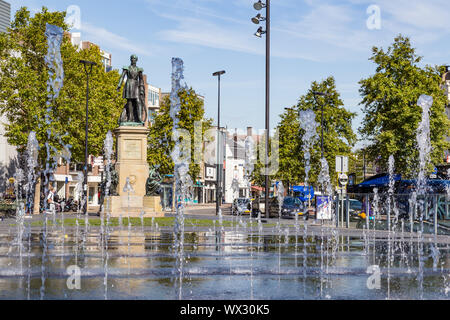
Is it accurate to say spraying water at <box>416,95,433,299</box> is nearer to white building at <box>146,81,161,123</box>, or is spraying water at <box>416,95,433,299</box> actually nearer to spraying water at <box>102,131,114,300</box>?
spraying water at <box>102,131,114,300</box>

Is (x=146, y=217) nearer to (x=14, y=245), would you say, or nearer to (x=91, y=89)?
(x=14, y=245)

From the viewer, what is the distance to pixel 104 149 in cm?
5103

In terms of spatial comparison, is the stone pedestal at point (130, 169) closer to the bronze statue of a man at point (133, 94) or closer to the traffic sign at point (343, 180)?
the bronze statue of a man at point (133, 94)

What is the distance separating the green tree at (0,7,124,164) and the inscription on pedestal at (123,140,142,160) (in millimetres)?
14111

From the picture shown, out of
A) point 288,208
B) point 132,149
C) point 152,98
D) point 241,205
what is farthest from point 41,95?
point 152,98

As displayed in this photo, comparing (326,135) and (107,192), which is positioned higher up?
(326,135)

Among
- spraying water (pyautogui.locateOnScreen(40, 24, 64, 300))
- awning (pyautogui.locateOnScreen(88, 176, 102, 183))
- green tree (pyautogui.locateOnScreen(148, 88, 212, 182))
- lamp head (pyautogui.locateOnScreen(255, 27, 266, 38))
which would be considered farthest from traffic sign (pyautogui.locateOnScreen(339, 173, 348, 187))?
awning (pyautogui.locateOnScreen(88, 176, 102, 183))

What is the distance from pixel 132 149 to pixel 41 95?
574 inches

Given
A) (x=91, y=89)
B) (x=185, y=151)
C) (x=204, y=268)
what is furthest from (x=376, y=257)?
(x=185, y=151)

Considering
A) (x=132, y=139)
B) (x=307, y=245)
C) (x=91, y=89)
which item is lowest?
(x=307, y=245)

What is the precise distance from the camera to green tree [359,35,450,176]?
42875 millimetres

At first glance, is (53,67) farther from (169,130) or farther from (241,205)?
(241,205)

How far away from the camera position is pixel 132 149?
30.3 meters
